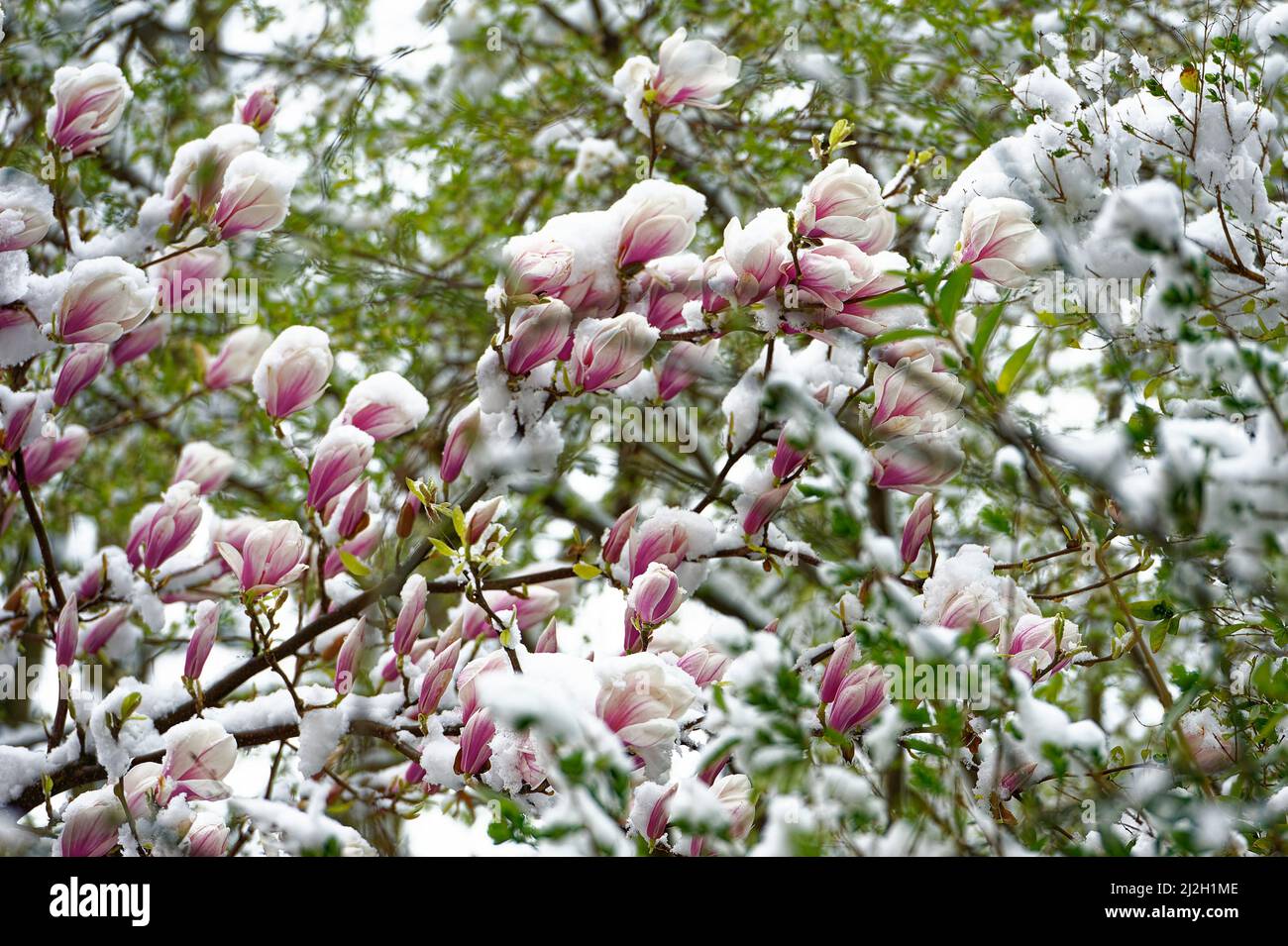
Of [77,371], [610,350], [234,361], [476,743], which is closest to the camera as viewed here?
[476,743]

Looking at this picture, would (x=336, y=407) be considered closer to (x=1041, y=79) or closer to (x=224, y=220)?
(x=224, y=220)

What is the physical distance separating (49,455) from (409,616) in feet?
2.39

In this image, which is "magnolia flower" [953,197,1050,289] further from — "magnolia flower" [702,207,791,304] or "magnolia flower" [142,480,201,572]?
"magnolia flower" [142,480,201,572]

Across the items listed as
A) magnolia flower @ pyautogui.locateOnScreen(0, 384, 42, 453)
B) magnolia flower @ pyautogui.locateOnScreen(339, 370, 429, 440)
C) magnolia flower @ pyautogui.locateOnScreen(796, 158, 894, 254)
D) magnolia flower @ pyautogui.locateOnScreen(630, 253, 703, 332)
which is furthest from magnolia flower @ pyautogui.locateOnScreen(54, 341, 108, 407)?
magnolia flower @ pyautogui.locateOnScreen(796, 158, 894, 254)

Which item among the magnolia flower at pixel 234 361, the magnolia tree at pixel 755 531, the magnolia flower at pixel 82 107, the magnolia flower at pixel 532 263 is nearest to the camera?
the magnolia tree at pixel 755 531

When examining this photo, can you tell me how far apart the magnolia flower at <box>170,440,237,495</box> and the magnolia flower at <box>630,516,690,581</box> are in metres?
0.82

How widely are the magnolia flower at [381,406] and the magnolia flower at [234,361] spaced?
1.86ft

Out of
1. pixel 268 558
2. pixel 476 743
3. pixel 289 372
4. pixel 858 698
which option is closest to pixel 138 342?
pixel 289 372

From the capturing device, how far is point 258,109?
4.99 ft

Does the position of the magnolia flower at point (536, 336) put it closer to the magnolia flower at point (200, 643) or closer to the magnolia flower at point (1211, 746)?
the magnolia flower at point (200, 643)

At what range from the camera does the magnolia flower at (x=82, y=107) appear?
1.28 m

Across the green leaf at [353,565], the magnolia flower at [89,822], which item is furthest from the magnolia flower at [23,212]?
the magnolia flower at [89,822]

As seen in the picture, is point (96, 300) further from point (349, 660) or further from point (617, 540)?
point (617, 540)

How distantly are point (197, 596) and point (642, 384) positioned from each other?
714 millimetres
